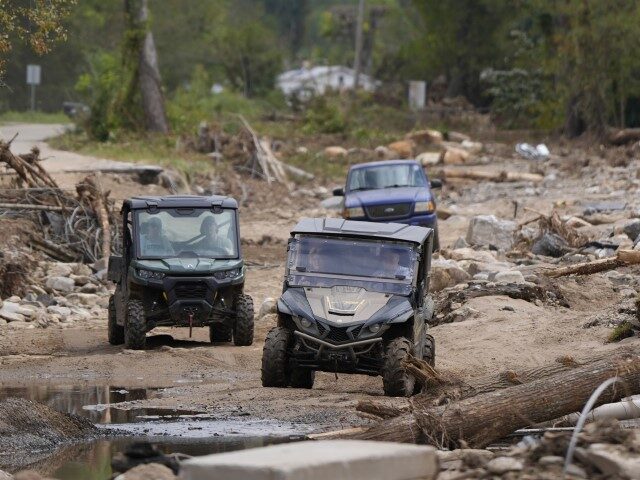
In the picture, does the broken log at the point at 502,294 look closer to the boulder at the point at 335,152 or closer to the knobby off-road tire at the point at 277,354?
the knobby off-road tire at the point at 277,354

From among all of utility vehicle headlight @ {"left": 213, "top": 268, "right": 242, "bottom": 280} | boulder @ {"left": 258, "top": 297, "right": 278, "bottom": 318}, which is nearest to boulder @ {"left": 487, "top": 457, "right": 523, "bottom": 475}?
utility vehicle headlight @ {"left": 213, "top": 268, "right": 242, "bottom": 280}

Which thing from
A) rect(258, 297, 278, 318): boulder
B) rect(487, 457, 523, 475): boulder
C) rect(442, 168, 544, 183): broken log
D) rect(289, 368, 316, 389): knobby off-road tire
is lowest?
rect(258, 297, 278, 318): boulder

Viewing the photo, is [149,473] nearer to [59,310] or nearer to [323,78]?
[59,310]

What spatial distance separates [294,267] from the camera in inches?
623

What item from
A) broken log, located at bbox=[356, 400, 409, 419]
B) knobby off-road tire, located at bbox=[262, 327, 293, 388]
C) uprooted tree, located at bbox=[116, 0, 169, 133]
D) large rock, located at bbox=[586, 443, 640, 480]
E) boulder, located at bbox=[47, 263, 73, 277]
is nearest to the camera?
large rock, located at bbox=[586, 443, 640, 480]

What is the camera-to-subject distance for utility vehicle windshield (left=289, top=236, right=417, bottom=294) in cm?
1562

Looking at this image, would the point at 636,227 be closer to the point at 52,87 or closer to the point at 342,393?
the point at 342,393

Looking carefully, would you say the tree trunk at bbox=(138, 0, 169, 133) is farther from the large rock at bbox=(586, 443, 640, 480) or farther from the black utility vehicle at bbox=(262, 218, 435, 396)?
the large rock at bbox=(586, 443, 640, 480)

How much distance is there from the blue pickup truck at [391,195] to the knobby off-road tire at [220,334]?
7.75 metres

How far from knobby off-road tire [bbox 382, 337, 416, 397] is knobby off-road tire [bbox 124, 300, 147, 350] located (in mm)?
4984

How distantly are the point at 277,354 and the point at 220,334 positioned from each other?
17.1 ft

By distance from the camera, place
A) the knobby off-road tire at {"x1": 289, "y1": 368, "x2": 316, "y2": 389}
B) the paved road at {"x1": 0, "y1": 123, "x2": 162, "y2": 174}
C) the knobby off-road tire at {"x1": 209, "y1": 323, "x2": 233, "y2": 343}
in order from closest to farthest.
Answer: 1. the knobby off-road tire at {"x1": 289, "y1": 368, "x2": 316, "y2": 389}
2. the knobby off-road tire at {"x1": 209, "y1": 323, "x2": 233, "y2": 343}
3. the paved road at {"x1": 0, "y1": 123, "x2": 162, "y2": 174}

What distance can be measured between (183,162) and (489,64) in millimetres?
30154

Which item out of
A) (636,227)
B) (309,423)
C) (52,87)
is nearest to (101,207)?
(636,227)
